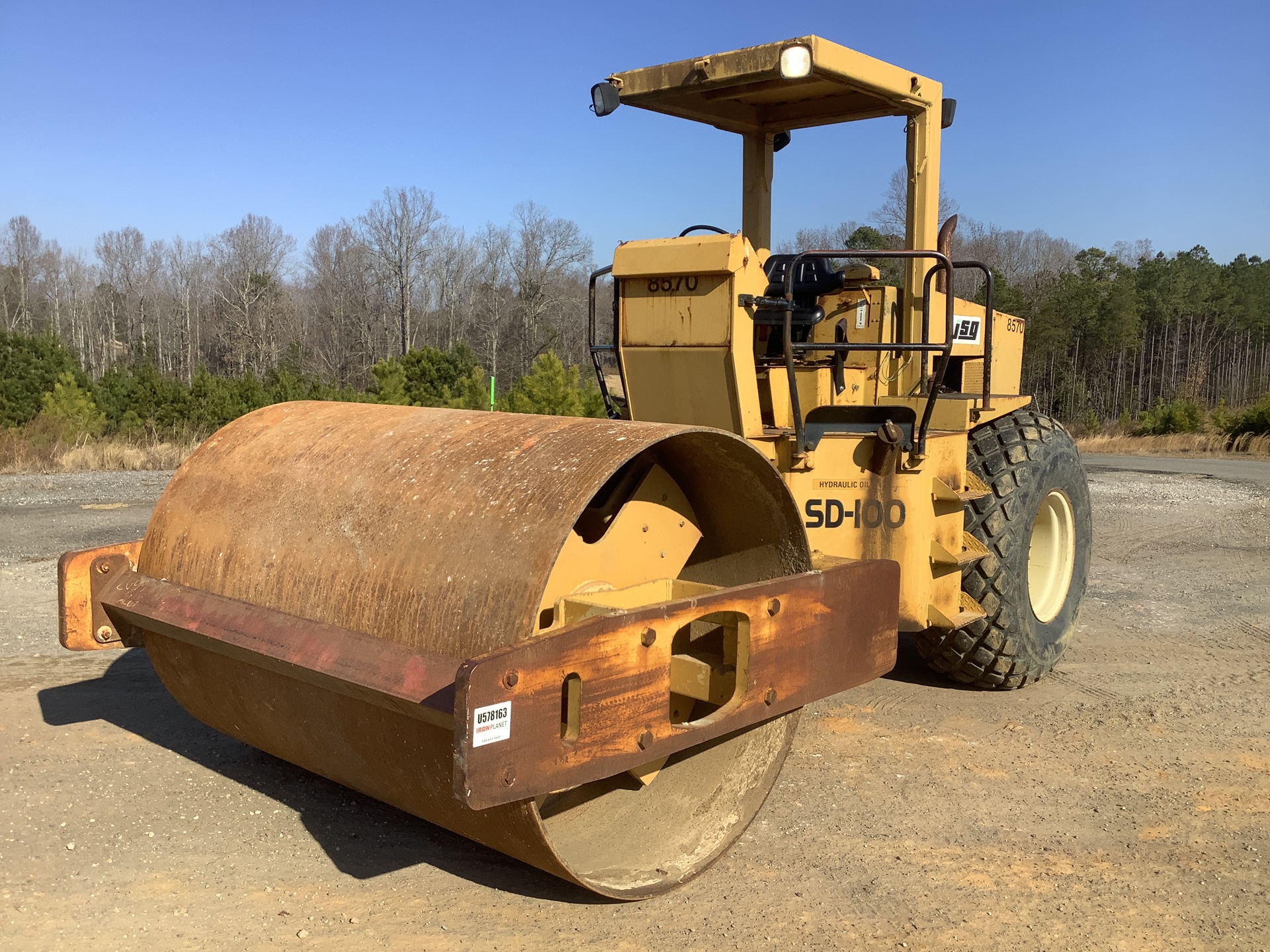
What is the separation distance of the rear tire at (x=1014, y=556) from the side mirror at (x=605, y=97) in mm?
2240

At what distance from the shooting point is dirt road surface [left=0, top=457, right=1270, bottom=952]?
2.93 meters

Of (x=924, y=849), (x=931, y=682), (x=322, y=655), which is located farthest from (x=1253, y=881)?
(x=322, y=655)

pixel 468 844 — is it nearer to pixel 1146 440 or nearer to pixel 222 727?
pixel 222 727

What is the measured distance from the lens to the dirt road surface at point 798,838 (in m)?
2.93

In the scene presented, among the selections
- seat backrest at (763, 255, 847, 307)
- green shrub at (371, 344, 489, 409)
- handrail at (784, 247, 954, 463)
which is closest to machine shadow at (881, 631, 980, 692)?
handrail at (784, 247, 954, 463)

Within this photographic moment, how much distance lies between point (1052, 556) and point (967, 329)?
1.33m

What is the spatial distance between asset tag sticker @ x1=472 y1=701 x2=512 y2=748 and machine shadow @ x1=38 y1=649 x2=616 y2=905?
3.42ft

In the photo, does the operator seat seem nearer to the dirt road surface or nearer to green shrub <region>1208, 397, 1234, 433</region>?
the dirt road surface

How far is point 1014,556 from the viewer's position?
4.88 meters

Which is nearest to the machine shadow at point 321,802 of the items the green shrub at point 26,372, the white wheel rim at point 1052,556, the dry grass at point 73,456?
the white wheel rim at point 1052,556

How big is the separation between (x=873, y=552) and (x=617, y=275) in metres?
1.51

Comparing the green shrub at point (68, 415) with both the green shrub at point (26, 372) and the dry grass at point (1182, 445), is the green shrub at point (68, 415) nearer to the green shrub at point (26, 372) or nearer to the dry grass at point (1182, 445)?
the green shrub at point (26, 372)

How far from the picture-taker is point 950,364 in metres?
5.55

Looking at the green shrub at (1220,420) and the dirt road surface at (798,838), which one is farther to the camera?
the green shrub at (1220,420)
